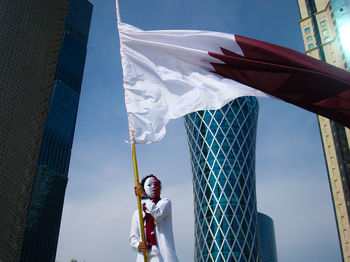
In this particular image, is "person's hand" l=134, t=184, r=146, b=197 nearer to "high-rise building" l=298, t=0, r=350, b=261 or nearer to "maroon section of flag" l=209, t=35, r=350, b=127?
"maroon section of flag" l=209, t=35, r=350, b=127

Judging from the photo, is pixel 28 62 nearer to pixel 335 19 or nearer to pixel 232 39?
pixel 335 19

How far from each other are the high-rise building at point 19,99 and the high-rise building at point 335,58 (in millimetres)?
55038

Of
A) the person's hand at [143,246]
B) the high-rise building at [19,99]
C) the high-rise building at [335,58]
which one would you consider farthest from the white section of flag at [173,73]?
the high-rise building at [335,58]

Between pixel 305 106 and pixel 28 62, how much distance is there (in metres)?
65.8

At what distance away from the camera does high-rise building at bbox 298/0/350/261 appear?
70625 millimetres

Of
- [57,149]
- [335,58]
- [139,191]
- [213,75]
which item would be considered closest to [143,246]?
[139,191]

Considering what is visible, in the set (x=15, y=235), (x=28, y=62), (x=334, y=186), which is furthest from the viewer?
(x=334, y=186)

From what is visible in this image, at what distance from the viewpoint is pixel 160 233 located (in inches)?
359

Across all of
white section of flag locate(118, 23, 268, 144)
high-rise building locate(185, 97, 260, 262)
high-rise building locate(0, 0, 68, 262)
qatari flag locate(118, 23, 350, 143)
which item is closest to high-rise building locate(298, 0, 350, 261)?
high-rise building locate(185, 97, 260, 262)

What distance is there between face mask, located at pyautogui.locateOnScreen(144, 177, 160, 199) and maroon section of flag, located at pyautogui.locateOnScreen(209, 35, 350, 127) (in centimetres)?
397

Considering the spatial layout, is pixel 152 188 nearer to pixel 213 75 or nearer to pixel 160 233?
pixel 160 233

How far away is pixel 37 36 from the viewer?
235 feet

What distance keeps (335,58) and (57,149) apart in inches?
2743

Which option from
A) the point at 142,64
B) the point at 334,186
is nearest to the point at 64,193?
the point at 334,186
